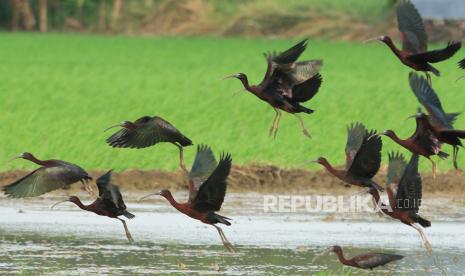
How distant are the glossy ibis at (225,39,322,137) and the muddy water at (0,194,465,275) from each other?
4.95 feet

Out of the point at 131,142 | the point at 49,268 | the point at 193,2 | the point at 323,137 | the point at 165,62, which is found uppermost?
the point at 193,2

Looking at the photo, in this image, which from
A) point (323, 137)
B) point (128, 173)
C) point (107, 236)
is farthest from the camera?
point (323, 137)

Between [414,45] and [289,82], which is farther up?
[414,45]

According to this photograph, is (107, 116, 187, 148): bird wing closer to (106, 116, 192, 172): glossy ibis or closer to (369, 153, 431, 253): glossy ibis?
(106, 116, 192, 172): glossy ibis

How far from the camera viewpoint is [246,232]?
12.8 metres

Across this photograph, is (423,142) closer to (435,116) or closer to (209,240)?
(435,116)

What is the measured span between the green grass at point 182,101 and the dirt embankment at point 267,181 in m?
0.72

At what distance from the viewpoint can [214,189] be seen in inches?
356

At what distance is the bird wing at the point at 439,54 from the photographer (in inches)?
341

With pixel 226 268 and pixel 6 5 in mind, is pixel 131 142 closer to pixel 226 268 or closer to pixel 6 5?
pixel 226 268

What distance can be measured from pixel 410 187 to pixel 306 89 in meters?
1.07

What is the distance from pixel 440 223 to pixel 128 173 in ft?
13.5

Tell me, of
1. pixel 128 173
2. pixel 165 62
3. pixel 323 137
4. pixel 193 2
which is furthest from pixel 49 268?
pixel 193 2

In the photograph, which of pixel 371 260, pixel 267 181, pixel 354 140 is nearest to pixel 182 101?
pixel 267 181
